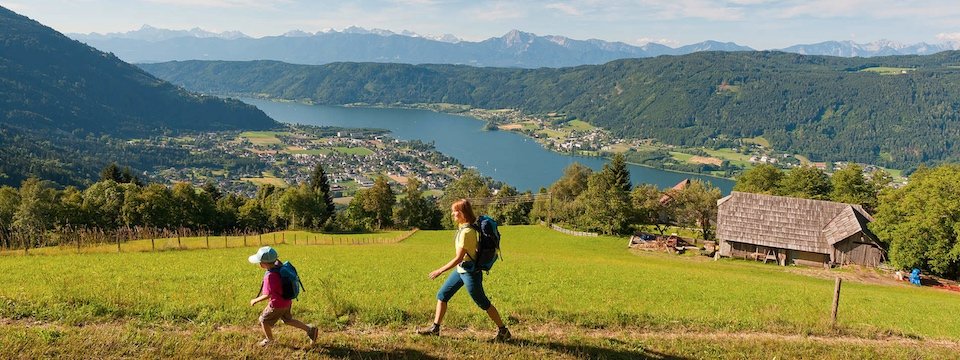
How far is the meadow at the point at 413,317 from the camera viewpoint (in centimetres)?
825

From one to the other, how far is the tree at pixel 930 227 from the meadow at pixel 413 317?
18.1 metres

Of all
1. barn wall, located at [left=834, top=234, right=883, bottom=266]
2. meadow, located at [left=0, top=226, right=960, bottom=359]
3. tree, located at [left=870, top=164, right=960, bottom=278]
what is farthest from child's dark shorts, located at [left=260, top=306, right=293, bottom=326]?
A: barn wall, located at [left=834, top=234, right=883, bottom=266]

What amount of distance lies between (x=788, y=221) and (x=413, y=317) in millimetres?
41589

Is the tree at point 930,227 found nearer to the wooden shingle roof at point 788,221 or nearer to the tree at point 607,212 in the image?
the wooden shingle roof at point 788,221

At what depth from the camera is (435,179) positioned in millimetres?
157000

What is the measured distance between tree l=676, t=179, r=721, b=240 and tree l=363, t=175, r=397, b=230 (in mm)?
36921

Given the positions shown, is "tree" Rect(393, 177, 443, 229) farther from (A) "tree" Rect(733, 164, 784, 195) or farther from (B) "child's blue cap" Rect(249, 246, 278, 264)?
(B) "child's blue cap" Rect(249, 246, 278, 264)

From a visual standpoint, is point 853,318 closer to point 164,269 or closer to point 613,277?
point 613,277

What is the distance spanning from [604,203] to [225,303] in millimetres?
46389

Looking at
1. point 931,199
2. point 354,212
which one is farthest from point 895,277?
point 354,212

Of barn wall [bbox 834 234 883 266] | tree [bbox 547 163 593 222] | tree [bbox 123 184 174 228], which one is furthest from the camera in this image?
tree [bbox 547 163 593 222]

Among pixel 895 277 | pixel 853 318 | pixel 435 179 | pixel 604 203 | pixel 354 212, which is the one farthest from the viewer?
pixel 435 179

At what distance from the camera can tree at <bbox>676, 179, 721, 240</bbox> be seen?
183 ft

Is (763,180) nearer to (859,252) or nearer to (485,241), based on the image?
(859,252)
